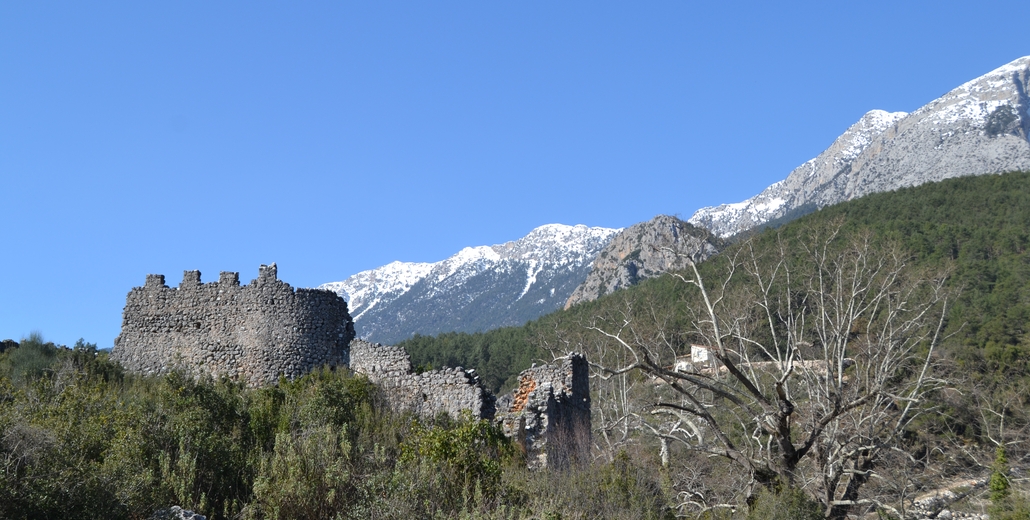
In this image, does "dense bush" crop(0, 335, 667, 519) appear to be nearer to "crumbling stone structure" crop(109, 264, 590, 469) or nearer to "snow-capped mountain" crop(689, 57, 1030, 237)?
"crumbling stone structure" crop(109, 264, 590, 469)

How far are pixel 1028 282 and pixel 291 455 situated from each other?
3931 centimetres

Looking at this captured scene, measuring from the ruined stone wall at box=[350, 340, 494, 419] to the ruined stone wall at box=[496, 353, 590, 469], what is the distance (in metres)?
0.62

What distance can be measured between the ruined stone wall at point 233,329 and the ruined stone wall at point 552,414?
4.61 m

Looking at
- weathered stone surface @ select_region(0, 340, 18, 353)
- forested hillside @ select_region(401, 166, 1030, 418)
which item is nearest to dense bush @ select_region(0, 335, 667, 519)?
weathered stone surface @ select_region(0, 340, 18, 353)

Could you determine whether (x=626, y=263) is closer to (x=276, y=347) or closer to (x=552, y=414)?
(x=276, y=347)

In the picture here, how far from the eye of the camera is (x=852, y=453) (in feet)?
62.2

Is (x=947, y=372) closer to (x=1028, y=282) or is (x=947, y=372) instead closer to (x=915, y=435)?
(x=915, y=435)

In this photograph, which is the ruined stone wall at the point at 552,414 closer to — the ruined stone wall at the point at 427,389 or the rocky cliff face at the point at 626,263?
the ruined stone wall at the point at 427,389

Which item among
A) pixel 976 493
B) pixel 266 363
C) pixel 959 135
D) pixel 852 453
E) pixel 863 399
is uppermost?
pixel 959 135

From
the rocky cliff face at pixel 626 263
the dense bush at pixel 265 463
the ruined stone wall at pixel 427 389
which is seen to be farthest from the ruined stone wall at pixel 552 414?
the rocky cliff face at pixel 626 263

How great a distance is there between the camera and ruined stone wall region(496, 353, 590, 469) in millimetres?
14992

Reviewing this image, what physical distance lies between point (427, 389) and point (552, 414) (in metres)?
2.97

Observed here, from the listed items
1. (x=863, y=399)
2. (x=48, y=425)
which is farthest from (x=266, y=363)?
(x=863, y=399)

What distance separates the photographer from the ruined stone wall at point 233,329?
1948 cm
